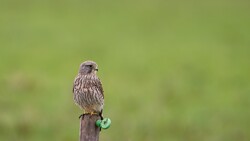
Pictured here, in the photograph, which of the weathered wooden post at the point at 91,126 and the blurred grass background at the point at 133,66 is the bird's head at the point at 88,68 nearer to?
the weathered wooden post at the point at 91,126

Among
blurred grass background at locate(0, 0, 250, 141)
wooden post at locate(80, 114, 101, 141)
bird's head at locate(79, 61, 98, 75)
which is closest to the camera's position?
wooden post at locate(80, 114, 101, 141)

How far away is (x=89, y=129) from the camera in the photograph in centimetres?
658

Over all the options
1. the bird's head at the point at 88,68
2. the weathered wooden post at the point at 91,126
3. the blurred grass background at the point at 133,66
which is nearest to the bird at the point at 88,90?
the bird's head at the point at 88,68

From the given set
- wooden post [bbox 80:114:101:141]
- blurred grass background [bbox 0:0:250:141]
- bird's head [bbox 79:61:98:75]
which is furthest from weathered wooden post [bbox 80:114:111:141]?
blurred grass background [bbox 0:0:250:141]

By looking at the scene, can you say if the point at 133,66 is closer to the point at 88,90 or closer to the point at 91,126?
the point at 88,90

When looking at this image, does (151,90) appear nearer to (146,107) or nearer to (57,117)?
(146,107)

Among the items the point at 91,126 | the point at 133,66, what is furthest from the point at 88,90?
the point at 133,66

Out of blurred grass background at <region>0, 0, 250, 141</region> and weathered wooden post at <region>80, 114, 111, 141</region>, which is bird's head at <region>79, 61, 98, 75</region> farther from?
blurred grass background at <region>0, 0, 250, 141</region>

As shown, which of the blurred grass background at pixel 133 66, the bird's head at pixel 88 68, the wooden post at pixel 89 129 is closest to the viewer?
the wooden post at pixel 89 129

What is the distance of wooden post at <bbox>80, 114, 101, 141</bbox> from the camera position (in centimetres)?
654

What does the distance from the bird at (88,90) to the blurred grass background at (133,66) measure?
4750 mm

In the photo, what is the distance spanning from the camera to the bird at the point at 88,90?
786 centimetres

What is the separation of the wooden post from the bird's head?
1193 millimetres

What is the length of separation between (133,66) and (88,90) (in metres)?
12.2
